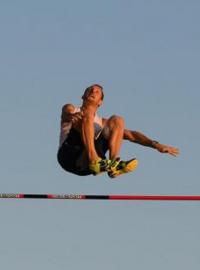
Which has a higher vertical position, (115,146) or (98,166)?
(115,146)

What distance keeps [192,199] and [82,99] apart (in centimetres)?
248

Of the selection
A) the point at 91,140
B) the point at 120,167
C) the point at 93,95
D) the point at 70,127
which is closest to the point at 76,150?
the point at 70,127

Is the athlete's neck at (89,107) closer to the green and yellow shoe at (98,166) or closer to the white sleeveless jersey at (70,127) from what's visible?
the white sleeveless jersey at (70,127)

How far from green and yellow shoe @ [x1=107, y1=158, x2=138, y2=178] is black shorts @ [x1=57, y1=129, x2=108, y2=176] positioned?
0.41 meters

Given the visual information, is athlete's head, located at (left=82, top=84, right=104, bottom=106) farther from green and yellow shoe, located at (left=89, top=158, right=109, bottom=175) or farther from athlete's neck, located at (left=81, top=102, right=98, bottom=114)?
green and yellow shoe, located at (left=89, top=158, right=109, bottom=175)

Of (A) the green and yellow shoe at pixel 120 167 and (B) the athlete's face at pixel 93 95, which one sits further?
(B) the athlete's face at pixel 93 95

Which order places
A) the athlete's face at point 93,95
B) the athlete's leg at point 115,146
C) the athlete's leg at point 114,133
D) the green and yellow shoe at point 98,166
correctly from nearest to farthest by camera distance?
1. the green and yellow shoe at point 98,166
2. the athlete's leg at point 115,146
3. the athlete's face at point 93,95
4. the athlete's leg at point 114,133

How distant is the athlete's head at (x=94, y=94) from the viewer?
2661 cm

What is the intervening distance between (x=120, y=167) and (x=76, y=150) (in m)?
0.87

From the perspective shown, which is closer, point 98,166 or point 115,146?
point 98,166

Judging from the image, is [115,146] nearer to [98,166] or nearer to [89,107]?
[98,166]

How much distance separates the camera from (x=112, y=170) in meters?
26.5

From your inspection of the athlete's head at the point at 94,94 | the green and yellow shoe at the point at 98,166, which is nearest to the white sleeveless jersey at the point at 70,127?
the athlete's head at the point at 94,94

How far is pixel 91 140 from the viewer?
2636 cm
